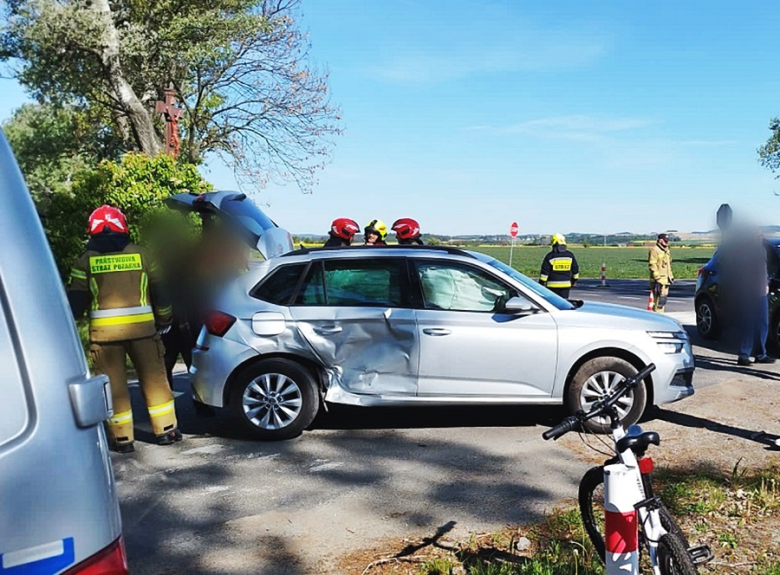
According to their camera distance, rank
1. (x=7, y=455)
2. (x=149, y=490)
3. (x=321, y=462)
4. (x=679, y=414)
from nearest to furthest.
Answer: (x=7, y=455)
(x=149, y=490)
(x=321, y=462)
(x=679, y=414)

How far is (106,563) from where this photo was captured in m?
1.45

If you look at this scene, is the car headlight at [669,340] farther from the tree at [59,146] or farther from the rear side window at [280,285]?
the tree at [59,146]

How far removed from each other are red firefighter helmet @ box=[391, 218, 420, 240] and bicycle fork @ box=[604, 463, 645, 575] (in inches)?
284

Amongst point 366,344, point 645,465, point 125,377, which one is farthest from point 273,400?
point 645,465

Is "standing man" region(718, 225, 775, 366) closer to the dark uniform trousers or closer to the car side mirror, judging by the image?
the car side mirror

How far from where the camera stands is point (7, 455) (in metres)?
1.31

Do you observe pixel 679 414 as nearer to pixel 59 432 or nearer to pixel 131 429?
pixel 131 429

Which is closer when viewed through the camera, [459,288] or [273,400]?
[273,400]

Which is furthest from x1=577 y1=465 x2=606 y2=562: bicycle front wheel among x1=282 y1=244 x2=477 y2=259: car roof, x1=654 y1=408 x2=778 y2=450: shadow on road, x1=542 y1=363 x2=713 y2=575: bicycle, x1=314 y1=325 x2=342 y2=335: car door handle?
x1=282 y1=244 x2=477 y2=259: car roof

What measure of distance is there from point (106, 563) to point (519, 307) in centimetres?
521

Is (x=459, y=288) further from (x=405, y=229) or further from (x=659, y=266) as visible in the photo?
(x=659, y=266)

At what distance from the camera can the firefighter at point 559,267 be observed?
11.8m

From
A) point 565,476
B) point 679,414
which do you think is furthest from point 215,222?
point 679,414

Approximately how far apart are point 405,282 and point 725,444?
9.66 feet
